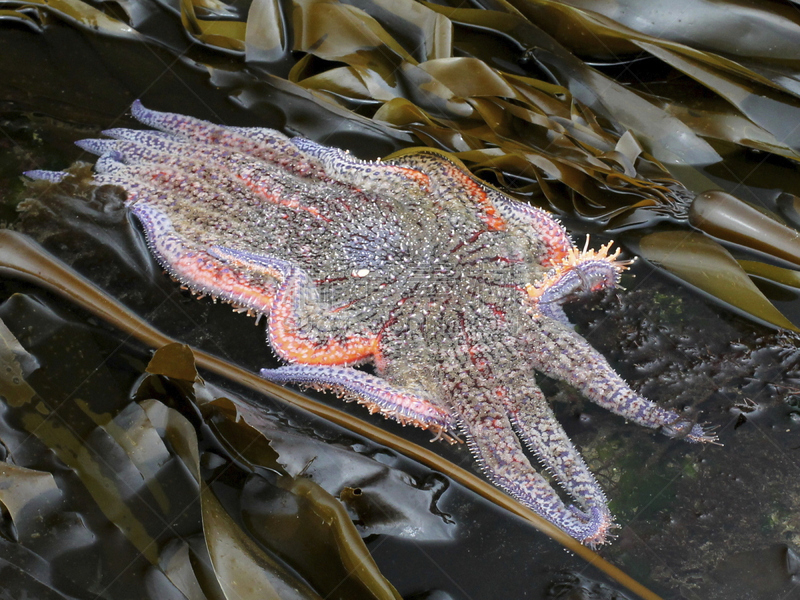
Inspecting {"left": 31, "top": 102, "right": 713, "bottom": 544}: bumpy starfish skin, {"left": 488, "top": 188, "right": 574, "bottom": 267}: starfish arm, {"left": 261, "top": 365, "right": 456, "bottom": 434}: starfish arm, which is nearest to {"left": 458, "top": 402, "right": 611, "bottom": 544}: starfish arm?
{"left": 31, "top": 102, "right": 713, "bottom": 544}: bumpy starfish skin

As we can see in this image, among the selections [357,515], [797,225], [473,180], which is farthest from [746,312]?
[357,515]

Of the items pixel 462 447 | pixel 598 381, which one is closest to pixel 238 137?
pixel 462 447

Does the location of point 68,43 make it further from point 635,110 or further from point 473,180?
point 635,110

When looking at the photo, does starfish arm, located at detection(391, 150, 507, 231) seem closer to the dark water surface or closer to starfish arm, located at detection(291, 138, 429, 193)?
starfish arm, located at detection(291, 138, 429, 193)

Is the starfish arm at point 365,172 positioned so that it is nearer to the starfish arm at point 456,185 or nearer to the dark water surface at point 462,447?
the starfish arm at point 456,185

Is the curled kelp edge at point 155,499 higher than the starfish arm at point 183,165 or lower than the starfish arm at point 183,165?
lower

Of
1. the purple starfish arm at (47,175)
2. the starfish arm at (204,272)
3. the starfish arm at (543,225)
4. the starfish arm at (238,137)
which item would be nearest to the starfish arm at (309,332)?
the starfish arm at (204,272)

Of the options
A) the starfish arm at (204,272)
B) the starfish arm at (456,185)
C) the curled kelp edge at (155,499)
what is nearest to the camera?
the curled kelp edge at (155,499)
